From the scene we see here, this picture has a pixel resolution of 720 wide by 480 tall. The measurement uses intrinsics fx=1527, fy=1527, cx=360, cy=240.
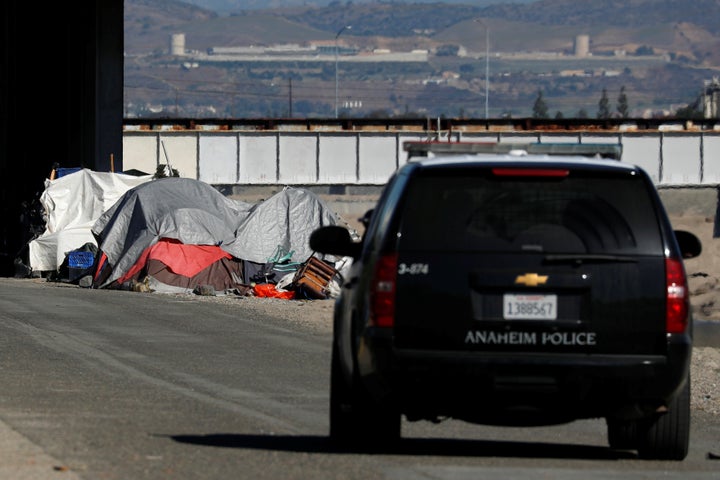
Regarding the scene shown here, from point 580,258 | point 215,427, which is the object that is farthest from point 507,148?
point 215,427

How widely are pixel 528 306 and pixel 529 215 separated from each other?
20.5 inches

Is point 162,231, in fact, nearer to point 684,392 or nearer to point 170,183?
point 170,183

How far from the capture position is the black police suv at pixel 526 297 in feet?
27.7

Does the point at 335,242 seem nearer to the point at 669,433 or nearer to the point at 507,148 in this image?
the point at 507,148

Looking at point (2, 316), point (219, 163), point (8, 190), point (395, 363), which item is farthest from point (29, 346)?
point (219, 163)

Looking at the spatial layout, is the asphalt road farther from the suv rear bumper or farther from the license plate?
the license plate

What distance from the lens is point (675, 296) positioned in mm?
8531

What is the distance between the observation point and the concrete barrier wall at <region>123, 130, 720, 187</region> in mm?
67562

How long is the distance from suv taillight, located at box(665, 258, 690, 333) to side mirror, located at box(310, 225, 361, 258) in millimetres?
2080

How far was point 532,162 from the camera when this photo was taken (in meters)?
8.75

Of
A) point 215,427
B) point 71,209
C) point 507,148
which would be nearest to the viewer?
point 507,148

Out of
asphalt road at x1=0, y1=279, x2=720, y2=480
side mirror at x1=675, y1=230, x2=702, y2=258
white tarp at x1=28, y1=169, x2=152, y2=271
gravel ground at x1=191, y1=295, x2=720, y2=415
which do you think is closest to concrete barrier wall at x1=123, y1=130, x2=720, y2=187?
white tarp at x1=28, y1=169, x2=152, y2=271

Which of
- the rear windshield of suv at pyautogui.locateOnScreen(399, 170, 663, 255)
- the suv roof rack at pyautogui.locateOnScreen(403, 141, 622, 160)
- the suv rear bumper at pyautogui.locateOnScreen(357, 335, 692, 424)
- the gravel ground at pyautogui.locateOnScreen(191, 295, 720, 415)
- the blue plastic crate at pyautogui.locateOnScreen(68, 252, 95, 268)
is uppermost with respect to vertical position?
the suv roof rack at pyautogui.locateOnScreen(403, 141, 622, 160)

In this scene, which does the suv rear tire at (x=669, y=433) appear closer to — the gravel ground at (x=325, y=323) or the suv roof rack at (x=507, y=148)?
the suv roof rack at (x=507, y=148)
